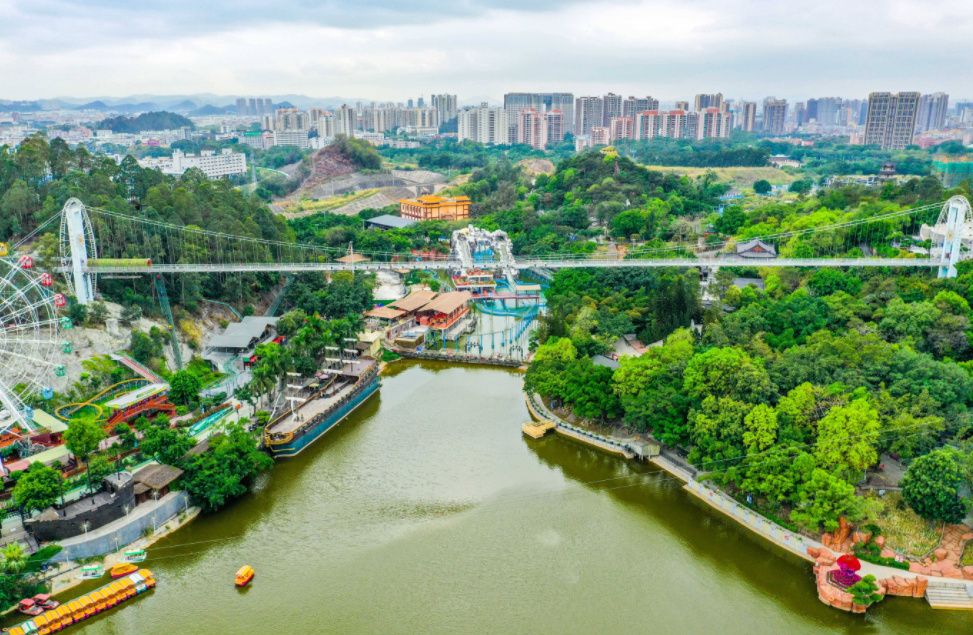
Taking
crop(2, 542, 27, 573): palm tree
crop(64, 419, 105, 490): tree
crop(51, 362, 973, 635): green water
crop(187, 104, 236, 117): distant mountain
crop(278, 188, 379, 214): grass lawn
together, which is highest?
crop(187, 104, 236, 117): distant mountain

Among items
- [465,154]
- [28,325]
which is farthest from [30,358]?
[465,154]

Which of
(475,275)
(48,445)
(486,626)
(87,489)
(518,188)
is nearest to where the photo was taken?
(486,626)

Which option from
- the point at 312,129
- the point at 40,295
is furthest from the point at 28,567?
the point at 312,129

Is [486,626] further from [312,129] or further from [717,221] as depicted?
[312,129]

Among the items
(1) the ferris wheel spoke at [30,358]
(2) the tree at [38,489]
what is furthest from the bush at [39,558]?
(1) the ferris wheel spoke at [30,358]

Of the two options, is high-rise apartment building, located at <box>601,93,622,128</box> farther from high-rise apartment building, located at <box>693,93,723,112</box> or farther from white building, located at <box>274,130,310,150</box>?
white building, located at <box>274,130,310,150</box>

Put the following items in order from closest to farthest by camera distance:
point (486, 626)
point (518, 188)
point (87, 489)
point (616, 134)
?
point (486, 626) < point (87, 489) < point (518, 188) < point (616, 134)

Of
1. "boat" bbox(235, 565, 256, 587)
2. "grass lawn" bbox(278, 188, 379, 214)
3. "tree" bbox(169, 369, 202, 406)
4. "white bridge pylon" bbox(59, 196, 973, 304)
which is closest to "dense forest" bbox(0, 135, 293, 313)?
"white bridge pylon" bbox(59, 196, 973, 304)

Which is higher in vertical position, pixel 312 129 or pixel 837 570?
pixel 312 129
